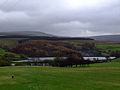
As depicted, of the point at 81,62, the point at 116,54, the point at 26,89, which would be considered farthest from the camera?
the point at 116,54

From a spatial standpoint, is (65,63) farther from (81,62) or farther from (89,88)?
(89,88)

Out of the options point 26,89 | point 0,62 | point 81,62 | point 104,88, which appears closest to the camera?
point 26,89

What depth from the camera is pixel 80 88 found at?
116 ft

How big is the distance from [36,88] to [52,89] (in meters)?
2.84

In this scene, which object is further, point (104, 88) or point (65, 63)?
point (65, 63)

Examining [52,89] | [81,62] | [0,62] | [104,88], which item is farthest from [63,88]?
[0,62]

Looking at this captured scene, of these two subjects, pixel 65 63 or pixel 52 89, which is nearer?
pixel 52 89

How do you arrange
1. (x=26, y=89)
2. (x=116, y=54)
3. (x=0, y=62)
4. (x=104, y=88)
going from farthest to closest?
1. (x=116, y=54)
2. (x=0, y=62)
3. (x=104, y=88)
4. (x=26, y=89)

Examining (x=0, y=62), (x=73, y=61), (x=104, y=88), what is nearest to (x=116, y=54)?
(x=73, y=61)

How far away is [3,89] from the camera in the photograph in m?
34.2

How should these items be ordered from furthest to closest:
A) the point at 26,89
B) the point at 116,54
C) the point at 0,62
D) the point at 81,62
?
1. the point at 116,54
2. the point at 0,62
3. the point at 81,62
4. the point at 26,89

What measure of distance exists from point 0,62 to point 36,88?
3244 inches

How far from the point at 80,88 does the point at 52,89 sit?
514cm

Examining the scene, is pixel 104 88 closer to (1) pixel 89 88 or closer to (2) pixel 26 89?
(1) pixel 89 88
